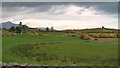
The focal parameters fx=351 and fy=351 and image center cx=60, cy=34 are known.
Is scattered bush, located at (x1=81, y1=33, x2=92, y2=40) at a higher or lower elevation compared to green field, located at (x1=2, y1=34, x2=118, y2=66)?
higher

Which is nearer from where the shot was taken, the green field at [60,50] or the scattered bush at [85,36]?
the green field at [60,50]

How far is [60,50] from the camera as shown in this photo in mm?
22938

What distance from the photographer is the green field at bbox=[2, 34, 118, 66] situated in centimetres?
2131

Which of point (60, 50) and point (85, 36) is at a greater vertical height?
point (85, 36)

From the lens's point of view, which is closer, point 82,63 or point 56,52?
point 82,63

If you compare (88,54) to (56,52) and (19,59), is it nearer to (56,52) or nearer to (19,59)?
(56,52)

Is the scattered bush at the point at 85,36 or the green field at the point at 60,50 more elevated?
the scattered bush at the point at 85,36

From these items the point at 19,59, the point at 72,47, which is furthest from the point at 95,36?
the point at 19,59

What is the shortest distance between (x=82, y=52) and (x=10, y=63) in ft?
15.1

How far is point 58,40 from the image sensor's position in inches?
987

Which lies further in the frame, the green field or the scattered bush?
the scattered bush

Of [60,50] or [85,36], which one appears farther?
[85,36]

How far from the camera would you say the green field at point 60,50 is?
21312 millimetres

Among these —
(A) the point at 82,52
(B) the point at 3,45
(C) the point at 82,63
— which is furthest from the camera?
(B) the point at 3,45
